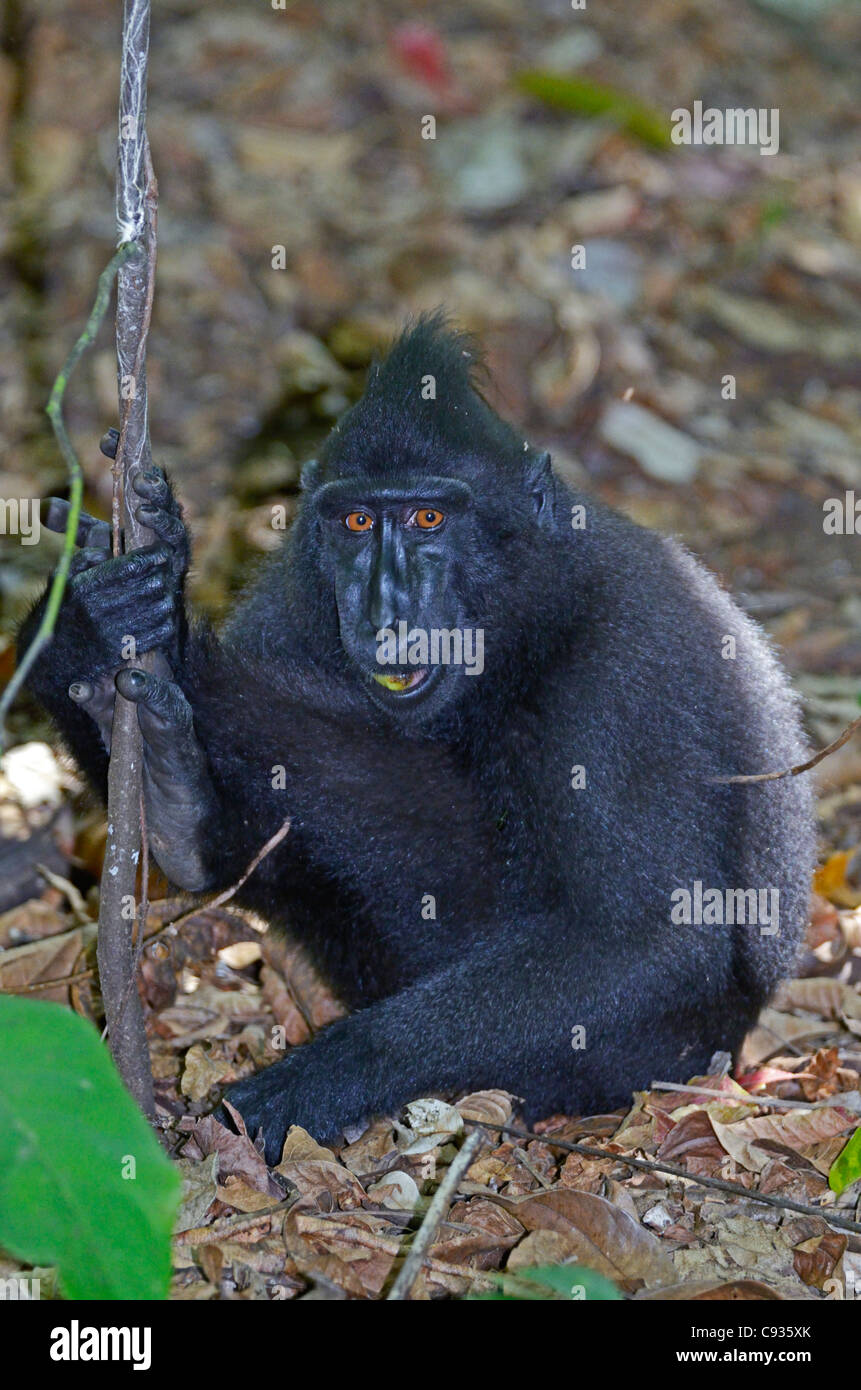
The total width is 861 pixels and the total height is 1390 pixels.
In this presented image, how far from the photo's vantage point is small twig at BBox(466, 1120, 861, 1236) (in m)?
4.43

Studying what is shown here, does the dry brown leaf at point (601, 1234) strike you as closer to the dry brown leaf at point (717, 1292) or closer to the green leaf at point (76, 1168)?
the dry brown leaf at point (717, 1292)

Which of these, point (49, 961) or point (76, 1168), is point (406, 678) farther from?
→ point (76, 1168)

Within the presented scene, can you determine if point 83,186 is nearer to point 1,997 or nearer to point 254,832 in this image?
point 254,832

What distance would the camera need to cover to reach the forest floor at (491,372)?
4.68 meters

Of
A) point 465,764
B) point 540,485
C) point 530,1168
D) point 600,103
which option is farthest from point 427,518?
point 600,103

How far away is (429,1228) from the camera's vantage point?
12.7 ft

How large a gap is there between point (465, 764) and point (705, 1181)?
65.2 inches

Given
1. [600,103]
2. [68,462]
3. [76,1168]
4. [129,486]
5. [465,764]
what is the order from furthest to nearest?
[600,103] < [465,764] < [129,486] < [68,462] < [76,1168]

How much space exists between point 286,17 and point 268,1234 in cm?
1211

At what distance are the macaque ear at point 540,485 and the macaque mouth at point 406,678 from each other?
68 centimetres

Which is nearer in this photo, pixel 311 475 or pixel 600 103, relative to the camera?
pixel 311 475

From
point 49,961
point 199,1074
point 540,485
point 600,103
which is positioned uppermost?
point 600,103
